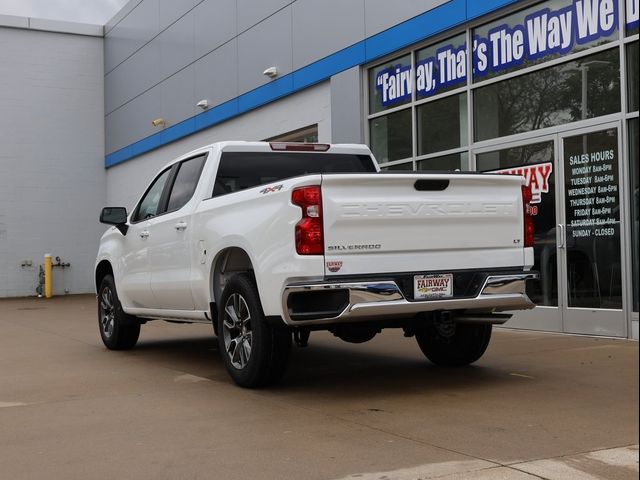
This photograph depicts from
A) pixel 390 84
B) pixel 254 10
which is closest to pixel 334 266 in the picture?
pixel 390 84

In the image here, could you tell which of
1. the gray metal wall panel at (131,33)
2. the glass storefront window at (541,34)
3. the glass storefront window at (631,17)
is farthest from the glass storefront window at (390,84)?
the gray metal wall panel at (131,33)

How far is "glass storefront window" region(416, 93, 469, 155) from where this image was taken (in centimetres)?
1205

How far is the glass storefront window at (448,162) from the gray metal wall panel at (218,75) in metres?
6.71

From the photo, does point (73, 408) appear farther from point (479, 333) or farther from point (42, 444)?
point (479, 333)

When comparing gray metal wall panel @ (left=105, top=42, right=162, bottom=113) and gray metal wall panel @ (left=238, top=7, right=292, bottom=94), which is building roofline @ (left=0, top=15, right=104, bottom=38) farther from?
gray metal wall panel @ (left=238, top=7, right=292, bottom=94)

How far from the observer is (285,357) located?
21.4ft

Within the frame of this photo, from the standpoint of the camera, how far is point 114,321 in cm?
979

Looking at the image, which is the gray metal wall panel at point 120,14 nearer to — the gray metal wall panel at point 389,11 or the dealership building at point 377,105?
the dealership building at point 377,105

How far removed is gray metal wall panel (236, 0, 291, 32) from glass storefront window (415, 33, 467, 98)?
13.6 feet

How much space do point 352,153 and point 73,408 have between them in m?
3.67

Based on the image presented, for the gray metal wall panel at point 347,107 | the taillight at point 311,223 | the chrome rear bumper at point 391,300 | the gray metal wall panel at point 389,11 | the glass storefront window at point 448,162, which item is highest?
the gray metal wall panel at point 389,11

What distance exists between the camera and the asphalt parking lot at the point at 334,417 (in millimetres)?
4457

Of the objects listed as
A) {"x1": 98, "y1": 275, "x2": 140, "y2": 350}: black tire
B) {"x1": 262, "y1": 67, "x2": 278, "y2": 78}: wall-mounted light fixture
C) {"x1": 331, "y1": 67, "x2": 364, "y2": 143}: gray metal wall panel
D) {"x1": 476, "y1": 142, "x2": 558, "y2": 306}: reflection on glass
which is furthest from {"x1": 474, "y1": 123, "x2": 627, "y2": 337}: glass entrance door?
{"x1": 262, "y1": 67, "x2": 278, "y2": 78}: wall-mounted light fixture

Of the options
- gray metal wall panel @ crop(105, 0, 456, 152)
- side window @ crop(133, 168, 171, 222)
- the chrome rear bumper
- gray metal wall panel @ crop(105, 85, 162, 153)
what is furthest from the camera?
gray metal wall panel @ crop(105, 85, 162, 153)
